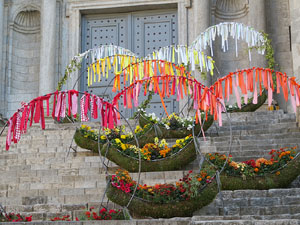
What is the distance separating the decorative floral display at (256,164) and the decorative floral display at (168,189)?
0.80 metres

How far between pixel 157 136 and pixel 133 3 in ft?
27.0

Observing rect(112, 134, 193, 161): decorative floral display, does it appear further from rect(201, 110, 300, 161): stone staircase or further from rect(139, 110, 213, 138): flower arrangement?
rect(139, 110, 213, 138): flower arrangement

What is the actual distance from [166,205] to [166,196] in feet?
0.63

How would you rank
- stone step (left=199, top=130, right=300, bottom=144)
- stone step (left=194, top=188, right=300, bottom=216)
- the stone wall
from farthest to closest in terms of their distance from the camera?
the stone wall < stone step (left=199, top=130, right=300, bottom=144) < stone step (left=194, top=188, right=300, bottom=216)

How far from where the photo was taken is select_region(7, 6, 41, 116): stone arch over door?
21891 millimetres

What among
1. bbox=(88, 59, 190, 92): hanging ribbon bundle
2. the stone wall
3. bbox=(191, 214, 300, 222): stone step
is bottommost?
bbox=(191, 214, 300, 222): stone step

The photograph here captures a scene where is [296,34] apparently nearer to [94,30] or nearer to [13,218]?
[94,30]

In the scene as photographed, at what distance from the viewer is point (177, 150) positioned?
1340cm

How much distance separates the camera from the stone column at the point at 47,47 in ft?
69.0

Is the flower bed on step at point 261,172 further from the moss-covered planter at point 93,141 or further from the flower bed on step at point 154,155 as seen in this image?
the moss-covered planter at point 93,141

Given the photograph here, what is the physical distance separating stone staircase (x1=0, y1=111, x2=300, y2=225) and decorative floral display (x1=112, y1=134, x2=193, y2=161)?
49 centimetres

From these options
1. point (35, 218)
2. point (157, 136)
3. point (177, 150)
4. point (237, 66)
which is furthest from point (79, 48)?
point (35, 218)

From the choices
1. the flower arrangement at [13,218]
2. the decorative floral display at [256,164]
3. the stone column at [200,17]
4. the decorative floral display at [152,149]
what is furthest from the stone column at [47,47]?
the flower arrangement at [13,218]

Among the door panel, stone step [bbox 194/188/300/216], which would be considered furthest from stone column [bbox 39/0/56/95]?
stone step [bbox 194/188/300/216]
